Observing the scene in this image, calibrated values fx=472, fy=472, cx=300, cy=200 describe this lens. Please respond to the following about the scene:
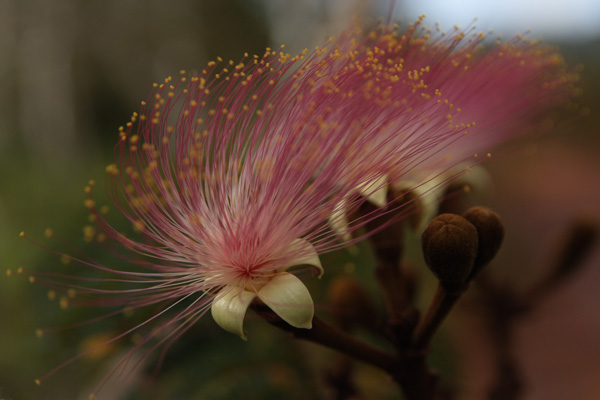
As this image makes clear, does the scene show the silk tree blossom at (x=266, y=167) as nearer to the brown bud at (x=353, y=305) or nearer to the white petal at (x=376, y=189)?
the white petal at (x=376, y=189)

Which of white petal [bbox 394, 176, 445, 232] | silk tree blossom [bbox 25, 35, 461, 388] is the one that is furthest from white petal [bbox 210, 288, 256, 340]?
white petal [bbox 394, 176, 445, 232]

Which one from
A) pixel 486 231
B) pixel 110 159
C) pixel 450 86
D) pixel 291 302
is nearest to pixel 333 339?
pixel 291 302

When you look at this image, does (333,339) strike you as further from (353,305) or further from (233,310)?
(353,305)

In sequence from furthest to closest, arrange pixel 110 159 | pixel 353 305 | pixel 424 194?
pixel 110 159
pixel 353 305
pixel 424 194

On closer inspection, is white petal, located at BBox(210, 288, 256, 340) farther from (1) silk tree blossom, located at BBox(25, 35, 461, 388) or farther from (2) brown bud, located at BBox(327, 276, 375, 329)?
(2) brown bud, located at BBox(327, 276, 375, 329)

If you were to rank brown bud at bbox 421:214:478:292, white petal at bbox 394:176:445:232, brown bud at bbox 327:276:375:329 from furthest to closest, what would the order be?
brown bud at bbox 327:276:375:329, white petal at bbox 394:176:445:232, brown bud at bbox 421:214:478:292

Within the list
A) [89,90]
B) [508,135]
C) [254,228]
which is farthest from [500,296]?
[89,90]
